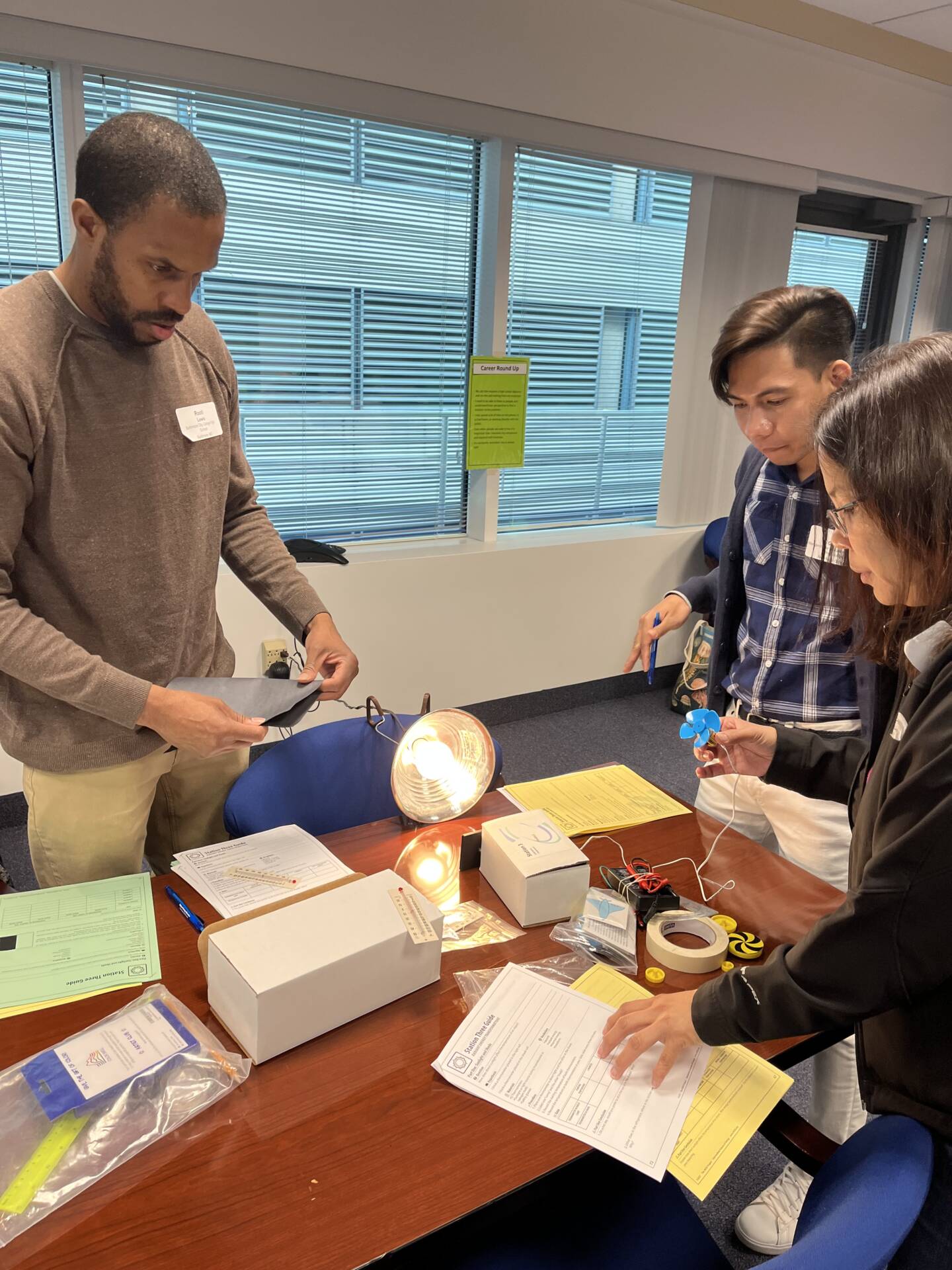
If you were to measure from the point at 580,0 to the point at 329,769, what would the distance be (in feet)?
10.1

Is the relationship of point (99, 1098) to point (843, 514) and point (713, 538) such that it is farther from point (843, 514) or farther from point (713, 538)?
point (713, 538)

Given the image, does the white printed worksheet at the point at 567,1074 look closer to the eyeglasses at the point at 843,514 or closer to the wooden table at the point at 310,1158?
the wooden table at the point at 310,1158

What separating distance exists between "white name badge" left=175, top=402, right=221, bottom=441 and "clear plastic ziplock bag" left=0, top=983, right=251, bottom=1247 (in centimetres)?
100

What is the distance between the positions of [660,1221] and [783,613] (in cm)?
110

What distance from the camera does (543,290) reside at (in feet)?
12.5

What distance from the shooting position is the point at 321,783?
182cm

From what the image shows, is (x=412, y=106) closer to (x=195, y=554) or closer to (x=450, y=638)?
(x=450, y=638)

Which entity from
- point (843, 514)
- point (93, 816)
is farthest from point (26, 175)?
point (843, 514)

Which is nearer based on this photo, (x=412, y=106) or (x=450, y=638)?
(x=412, y=106)

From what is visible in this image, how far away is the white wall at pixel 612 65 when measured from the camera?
106 inches

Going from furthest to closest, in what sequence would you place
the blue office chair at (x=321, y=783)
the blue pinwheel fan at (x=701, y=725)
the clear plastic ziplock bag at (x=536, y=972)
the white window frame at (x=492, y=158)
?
the white window frame at (x=492, y=158), the blue office chair at (x=321, y=783), the blue pinwheel fan at (x=701, y=725), the clear plastic ziplock bag at (x=536, y=972)

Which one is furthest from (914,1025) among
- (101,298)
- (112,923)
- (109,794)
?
(101,298)

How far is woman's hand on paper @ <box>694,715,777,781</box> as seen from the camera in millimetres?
1459

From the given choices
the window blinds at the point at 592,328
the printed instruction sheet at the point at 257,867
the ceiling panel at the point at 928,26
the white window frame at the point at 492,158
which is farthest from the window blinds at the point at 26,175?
the ceiling panel at the point at 928,26
